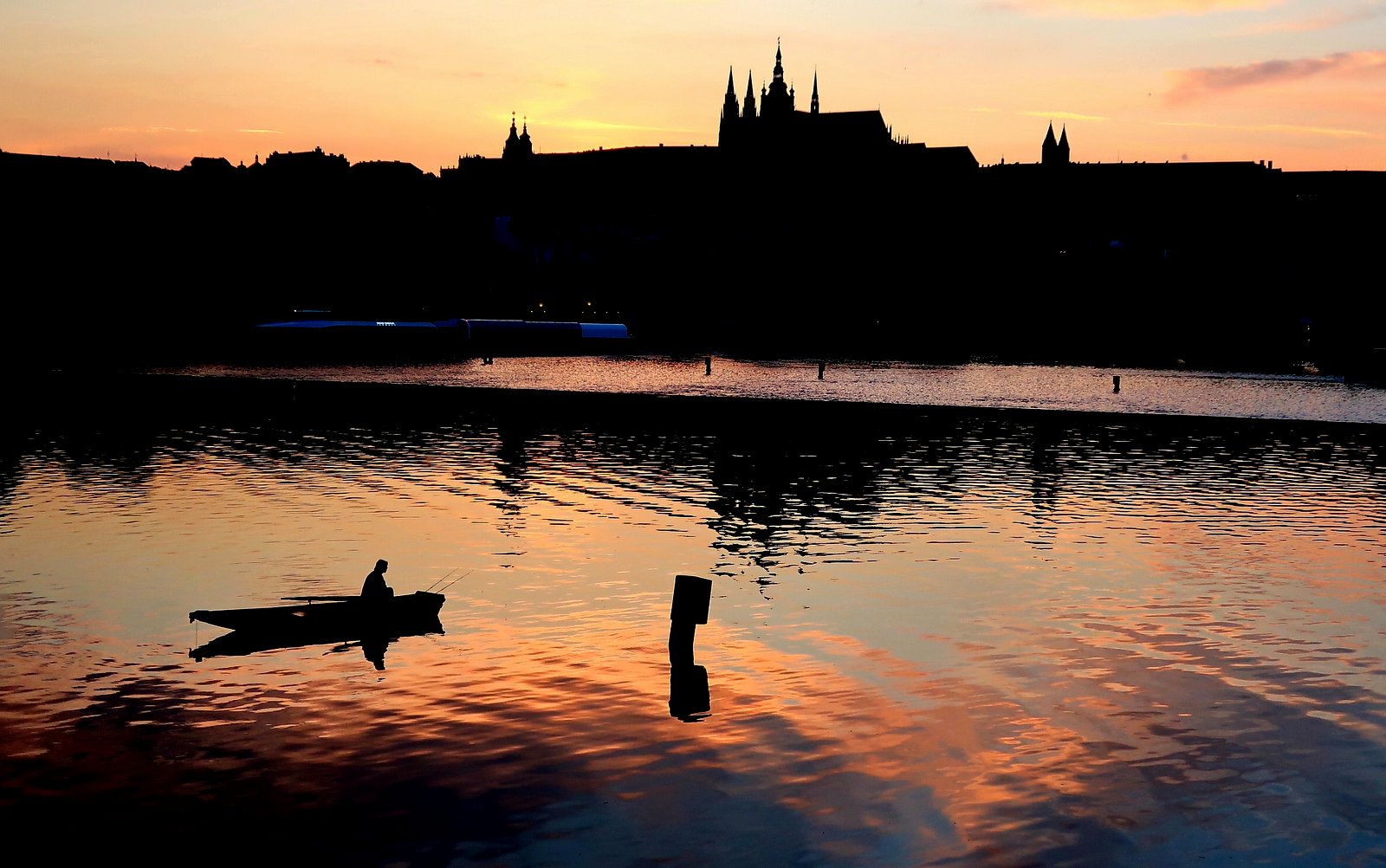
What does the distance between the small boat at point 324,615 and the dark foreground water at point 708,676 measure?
2.42ft

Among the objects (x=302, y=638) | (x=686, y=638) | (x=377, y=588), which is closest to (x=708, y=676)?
(x=686, y=638)

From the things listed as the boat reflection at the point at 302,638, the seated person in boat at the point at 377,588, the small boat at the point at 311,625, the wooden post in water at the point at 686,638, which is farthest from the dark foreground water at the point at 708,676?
the seated person in boat at the point at 377,588

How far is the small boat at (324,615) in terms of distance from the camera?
33281 mm

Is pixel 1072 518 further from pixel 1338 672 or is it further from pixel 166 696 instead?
pixel 166 696

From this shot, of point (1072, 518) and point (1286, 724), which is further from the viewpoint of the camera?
point (1072, 518)

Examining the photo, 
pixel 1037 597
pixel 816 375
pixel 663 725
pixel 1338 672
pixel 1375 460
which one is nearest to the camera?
pixel 663 725

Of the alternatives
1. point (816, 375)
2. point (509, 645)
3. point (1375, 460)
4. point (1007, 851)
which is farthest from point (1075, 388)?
point (1007, 851)

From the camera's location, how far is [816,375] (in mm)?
178375

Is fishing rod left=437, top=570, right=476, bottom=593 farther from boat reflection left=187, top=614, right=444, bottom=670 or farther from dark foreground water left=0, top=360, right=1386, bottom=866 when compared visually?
boat reflection left=187, top=614, right=444, bottom=670

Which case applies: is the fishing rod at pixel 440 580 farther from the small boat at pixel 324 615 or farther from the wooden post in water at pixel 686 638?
the wooden post in water at pixel 686 638

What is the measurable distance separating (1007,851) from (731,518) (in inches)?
1444

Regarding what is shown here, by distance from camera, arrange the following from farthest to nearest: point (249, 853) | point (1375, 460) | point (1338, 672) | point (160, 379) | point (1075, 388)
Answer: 1. point (1075, 388)
2. point (160, 379)
3. point (1375, 460)
4. point (1338, 672)
5. point (249, 853)

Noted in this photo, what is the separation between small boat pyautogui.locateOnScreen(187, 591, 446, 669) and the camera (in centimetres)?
3328

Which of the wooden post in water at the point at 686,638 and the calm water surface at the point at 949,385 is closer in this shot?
the wooden post in water at the point at 686,638
